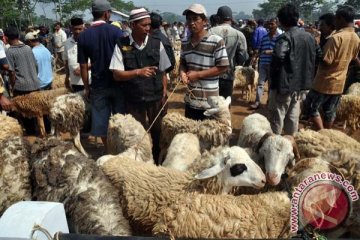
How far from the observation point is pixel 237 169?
275cm

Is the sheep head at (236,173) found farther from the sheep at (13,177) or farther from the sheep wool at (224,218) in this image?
the sheep at (13,177)

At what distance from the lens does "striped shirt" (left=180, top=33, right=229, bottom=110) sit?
395 cm

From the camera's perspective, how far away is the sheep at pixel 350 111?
19.5 ft

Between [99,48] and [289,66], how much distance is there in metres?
2.50

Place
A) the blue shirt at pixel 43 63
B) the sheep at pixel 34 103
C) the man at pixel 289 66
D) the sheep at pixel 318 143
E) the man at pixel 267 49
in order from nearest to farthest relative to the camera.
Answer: the sheep at pixel 318 143 → the man at pixel 289 66 → the sheep at pixel 34 103 → the blue shirt at pixel 43 63 → the man at pixel 267 49

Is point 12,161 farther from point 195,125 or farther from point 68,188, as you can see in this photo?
point 195,125

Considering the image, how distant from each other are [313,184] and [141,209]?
1.69 metres

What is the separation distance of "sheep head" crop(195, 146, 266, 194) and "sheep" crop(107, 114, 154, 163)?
53.5 inches

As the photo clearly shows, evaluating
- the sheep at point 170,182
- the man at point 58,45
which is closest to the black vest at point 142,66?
the sheep at point 170,182

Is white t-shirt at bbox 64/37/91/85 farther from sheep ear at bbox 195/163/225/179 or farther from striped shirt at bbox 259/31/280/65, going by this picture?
striped shirt at bbox 259/31/280/65

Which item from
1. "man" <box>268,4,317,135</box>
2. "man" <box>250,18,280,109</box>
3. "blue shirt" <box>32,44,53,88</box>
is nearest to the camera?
"man" <box>268,4,317,135</box>

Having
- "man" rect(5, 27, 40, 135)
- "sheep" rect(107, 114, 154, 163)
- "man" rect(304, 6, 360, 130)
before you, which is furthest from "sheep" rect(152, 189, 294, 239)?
"man" rect(5, 27, 40, 135)

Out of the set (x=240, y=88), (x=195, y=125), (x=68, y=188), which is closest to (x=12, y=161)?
(x=68, y=188)

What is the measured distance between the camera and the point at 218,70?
397 centimetres
